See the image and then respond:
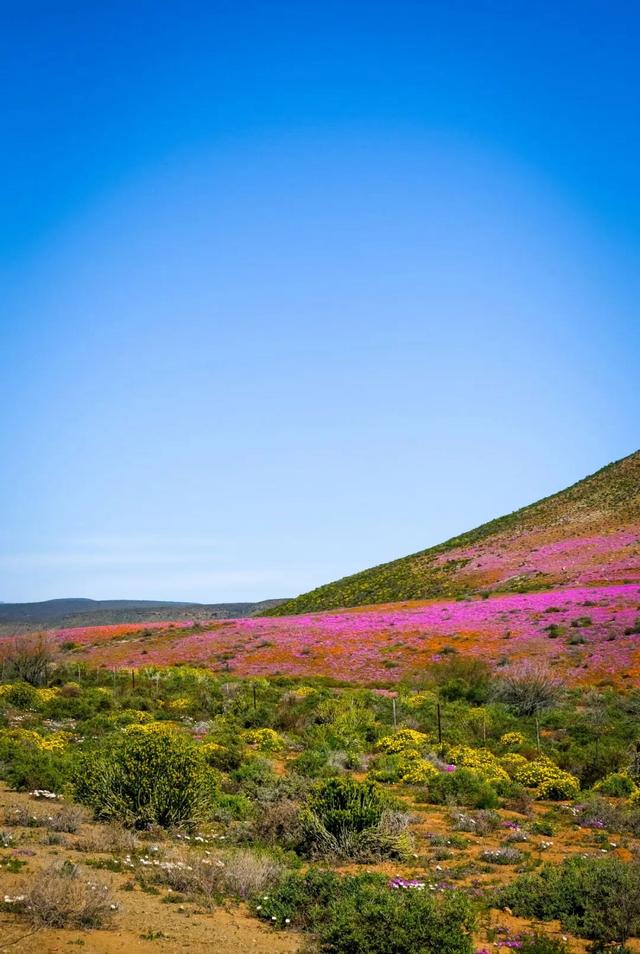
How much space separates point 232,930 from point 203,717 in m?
16.3

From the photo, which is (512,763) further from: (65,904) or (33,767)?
(65,904)

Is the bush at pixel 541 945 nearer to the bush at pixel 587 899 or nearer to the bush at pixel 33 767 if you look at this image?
the bush at pixel 587 899

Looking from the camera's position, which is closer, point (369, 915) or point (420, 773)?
point (369, 915)

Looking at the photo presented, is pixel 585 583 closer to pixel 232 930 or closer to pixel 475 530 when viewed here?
pixel 475 530

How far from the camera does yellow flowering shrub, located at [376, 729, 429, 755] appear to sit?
18.7 metres

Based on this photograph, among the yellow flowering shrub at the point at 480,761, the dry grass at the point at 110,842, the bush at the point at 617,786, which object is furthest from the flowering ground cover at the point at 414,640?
the dry grass at the point at 110,842

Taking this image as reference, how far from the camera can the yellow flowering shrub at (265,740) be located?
61.1 feet

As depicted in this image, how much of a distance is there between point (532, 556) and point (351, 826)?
5155 cm

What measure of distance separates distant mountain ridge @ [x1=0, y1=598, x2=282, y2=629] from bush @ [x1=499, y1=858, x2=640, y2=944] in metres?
60.6

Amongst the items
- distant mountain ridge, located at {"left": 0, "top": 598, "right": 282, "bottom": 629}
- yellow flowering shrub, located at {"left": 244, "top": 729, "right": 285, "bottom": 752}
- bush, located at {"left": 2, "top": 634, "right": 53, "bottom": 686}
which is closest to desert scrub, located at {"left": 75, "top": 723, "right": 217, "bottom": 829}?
yellow flowering shrub, located at {"left": 244, "top": 729, "right": 285, "bottom": 752}

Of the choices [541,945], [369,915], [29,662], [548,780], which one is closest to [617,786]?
[548,780]

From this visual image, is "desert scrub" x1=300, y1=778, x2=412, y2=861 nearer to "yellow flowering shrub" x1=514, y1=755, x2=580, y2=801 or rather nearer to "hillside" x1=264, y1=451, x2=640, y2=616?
"yellow flowering shrub" x1=514, y1=755, x2=580, y2=801

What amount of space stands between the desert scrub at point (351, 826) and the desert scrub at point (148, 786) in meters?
1.97

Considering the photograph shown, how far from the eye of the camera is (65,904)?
23.3 feet
